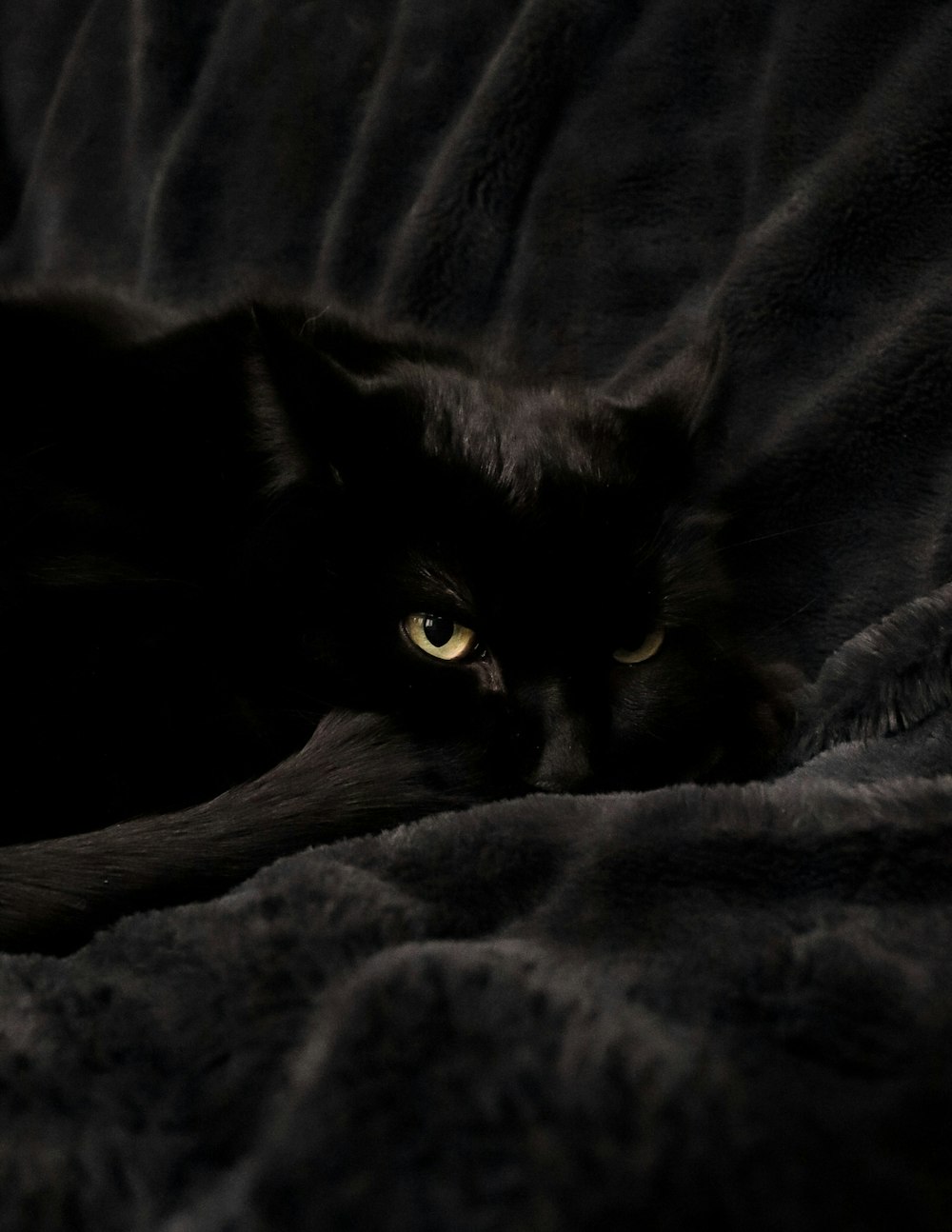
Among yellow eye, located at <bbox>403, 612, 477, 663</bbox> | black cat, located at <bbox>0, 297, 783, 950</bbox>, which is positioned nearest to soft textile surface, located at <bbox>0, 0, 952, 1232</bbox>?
black cat, located at <bbox>0, 297, 783, 950</bbox>

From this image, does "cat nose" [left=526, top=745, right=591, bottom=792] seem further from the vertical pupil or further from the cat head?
the vertical pupil

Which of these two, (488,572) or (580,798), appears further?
(488,572)

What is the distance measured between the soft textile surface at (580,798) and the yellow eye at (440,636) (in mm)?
272

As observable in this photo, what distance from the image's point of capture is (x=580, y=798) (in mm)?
574

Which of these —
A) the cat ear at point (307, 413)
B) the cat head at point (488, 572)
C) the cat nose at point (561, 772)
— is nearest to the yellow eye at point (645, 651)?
the cat head at point (488, 572)

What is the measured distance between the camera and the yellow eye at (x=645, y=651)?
0.85m

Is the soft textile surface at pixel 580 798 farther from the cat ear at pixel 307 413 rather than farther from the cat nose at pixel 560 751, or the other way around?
the cat ear at pixel 307 413

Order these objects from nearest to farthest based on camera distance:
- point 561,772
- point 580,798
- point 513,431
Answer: point 580,798 < point 561,772 < point 513,431

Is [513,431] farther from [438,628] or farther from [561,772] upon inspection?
[561,772]

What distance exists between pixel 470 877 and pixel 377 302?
2.96ft

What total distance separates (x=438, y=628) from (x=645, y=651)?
7.7 inches

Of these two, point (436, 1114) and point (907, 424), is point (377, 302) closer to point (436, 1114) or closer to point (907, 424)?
point (907, 424)

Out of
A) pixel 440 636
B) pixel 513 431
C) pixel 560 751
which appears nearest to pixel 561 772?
pixel 560 751

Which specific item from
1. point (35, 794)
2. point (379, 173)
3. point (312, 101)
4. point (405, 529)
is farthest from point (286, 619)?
point (312, 101)
